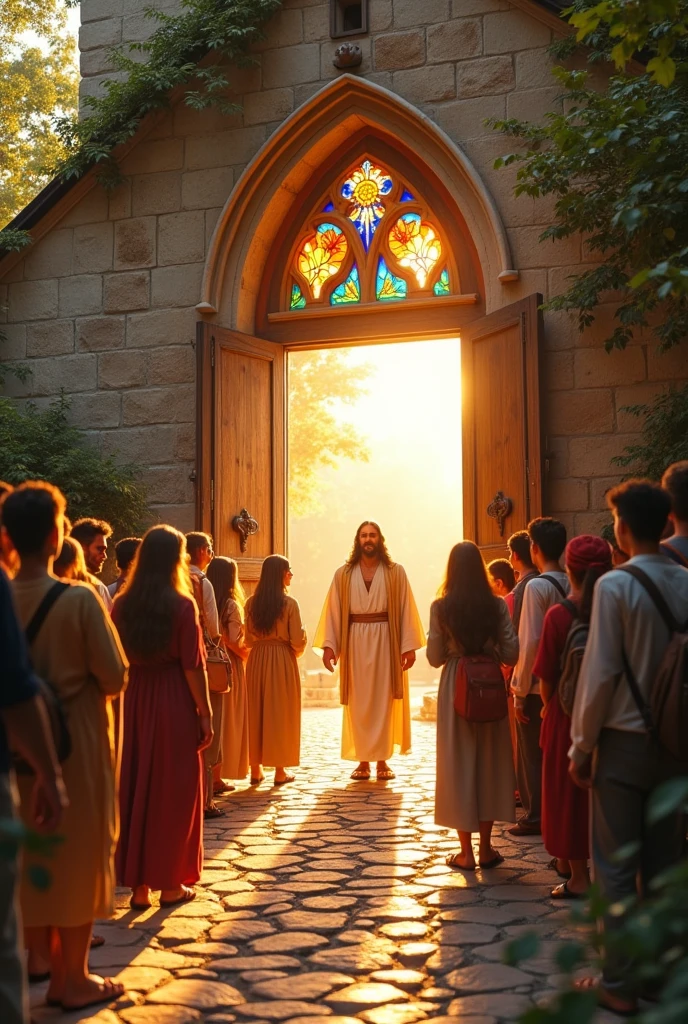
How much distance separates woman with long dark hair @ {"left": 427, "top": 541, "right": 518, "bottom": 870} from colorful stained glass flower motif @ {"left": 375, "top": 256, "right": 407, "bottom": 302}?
577 centimetres

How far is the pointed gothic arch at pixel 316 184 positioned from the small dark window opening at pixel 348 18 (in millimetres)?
551

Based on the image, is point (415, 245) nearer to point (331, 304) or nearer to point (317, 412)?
point (331, 304)

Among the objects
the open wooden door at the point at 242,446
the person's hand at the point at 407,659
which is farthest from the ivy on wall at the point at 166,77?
the person's hand at the point at 407,659

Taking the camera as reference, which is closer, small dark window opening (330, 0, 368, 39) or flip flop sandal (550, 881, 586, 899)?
flip flop sandal (550, 881, 586, 899)

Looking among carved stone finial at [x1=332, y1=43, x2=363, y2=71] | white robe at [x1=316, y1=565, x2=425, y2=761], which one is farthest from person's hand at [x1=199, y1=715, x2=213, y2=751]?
carved stone finial at [x1=332, y1=43, x2=363, y2=71]

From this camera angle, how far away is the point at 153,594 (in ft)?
16.4

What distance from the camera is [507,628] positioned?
19.8 ft

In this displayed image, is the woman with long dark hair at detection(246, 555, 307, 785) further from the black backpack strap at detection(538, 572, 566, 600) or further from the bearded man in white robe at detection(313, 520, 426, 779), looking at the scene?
the black backpack strap at detection(538, 572, 566, 600)

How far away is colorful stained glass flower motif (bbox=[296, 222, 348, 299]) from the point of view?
11.6 meters

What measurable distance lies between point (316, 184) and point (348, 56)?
1286mm

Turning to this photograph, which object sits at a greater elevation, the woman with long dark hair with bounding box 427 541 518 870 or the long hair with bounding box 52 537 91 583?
the long hair with bounding box 52 537 91 583

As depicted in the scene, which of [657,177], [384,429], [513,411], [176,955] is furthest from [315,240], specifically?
[384,429]

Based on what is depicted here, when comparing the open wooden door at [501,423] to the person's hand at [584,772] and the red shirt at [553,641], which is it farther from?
the person's hand at [584,772]

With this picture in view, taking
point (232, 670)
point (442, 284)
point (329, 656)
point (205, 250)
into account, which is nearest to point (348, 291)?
point (442, 284)
